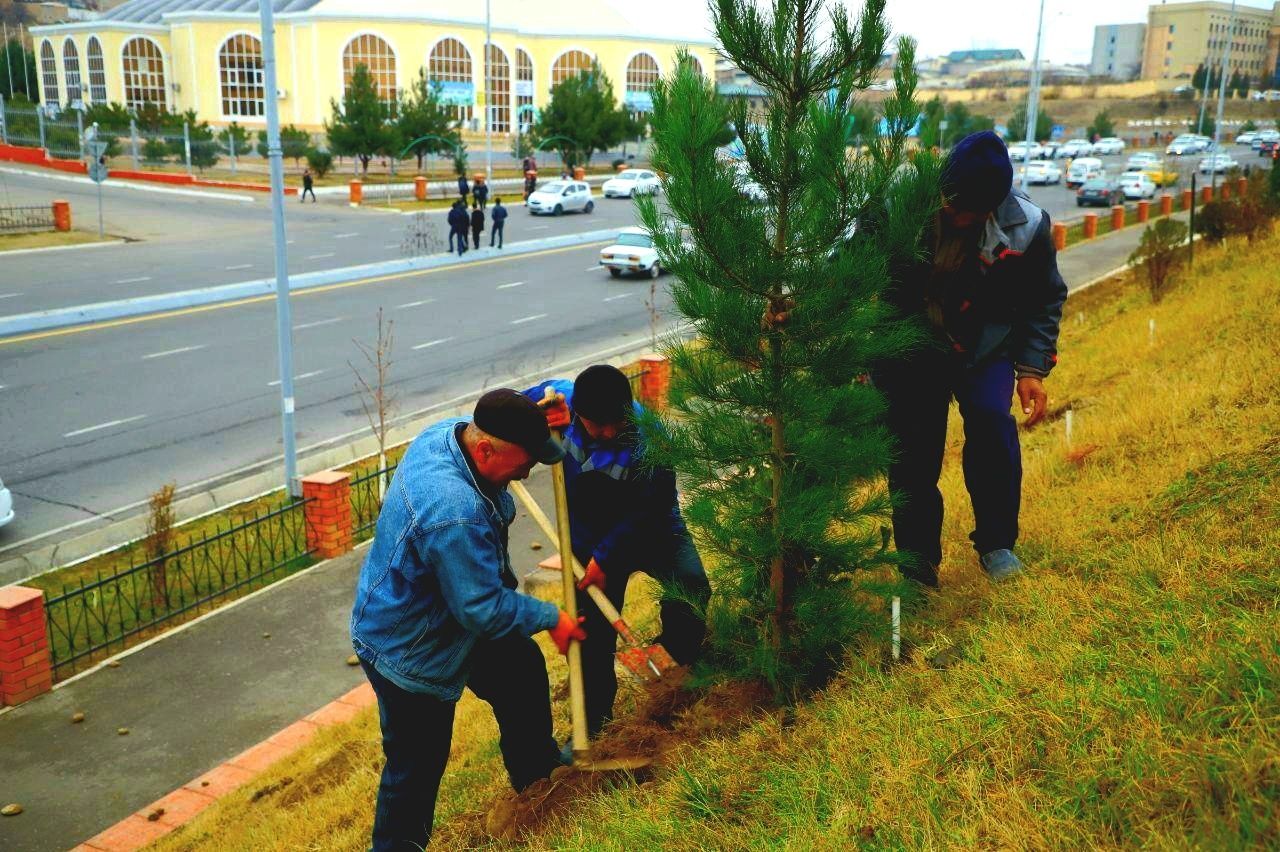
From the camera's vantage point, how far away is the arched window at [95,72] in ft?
237

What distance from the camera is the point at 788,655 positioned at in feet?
12.3

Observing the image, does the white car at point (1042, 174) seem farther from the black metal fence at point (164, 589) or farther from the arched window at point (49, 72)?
the arched window at point (49, 72)

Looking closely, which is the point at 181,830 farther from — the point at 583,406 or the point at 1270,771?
the point at 1270,771

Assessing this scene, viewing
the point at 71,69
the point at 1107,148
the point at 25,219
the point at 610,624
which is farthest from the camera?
the point at 71,69

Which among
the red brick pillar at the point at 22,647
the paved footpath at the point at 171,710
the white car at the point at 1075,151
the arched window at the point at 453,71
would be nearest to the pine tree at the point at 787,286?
the paved footpath at the point at 171,710

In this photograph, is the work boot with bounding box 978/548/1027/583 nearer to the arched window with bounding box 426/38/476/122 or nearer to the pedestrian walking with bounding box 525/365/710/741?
the pedestrian walking with bounding box 525/365/710/741

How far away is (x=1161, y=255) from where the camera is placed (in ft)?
45.9

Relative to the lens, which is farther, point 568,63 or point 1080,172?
point 568,63

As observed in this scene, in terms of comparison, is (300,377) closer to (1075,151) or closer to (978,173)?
(978,173)

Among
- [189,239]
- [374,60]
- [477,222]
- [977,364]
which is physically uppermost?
[374,60]

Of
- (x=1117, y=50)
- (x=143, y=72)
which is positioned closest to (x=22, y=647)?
(x=143, y=72)

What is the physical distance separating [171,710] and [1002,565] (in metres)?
5.09

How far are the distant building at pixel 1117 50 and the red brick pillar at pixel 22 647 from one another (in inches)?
6405

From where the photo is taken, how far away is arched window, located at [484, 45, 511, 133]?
72.1 meters
